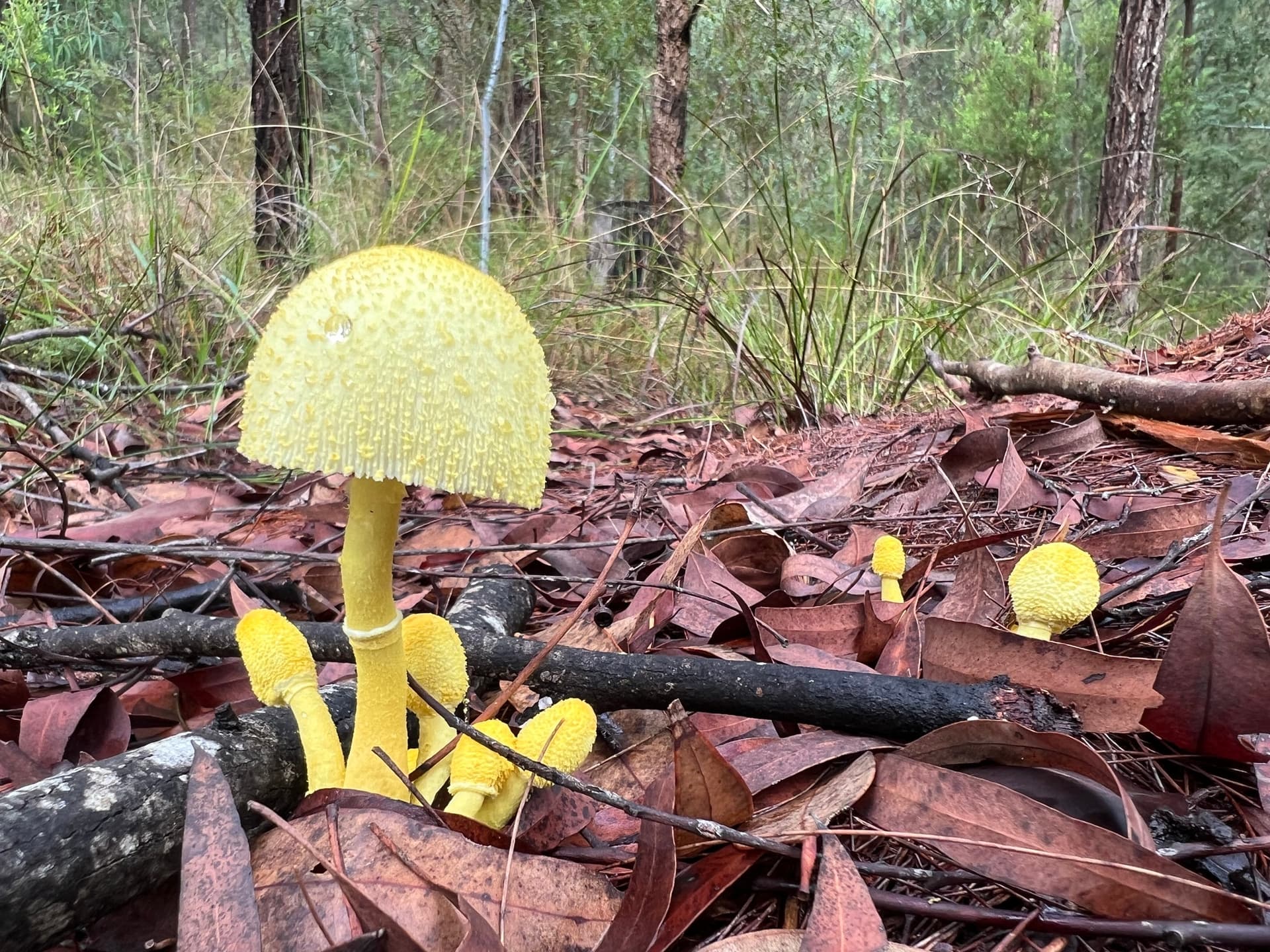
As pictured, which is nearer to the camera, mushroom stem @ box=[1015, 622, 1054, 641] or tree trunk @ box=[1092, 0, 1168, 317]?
mushroom stem @ box=[1015, 622, 1054, 641]

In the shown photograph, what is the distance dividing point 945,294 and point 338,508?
367 centimetres

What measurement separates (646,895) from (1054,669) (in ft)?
2.19

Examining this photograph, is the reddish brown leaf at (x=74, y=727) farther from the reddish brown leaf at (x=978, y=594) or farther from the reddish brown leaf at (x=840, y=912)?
the reddish brown leaf at (x=978, y=594)

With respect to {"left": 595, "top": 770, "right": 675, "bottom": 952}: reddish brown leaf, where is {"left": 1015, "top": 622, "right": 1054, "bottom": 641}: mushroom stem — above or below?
above

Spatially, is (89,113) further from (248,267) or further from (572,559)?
(572,559)

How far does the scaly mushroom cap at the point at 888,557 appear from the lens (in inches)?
58.4

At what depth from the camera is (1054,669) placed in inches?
45.0

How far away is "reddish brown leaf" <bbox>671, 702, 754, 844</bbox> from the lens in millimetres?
933

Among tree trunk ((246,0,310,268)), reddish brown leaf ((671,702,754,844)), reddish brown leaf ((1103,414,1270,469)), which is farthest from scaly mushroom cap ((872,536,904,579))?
tree trunk ((246,0,310,268))

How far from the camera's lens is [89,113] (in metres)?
5.14

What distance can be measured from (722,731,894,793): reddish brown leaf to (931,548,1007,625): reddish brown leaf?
1.44ft

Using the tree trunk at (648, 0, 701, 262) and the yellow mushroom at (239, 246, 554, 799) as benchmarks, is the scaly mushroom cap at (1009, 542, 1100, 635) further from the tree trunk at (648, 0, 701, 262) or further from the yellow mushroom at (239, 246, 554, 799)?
the tree trunk at (648, 0, 701, 262)

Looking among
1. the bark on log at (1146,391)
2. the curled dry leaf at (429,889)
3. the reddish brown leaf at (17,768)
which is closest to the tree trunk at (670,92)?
the bark on log at (1146,391)

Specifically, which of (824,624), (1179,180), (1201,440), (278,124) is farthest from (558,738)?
(1179,180)
